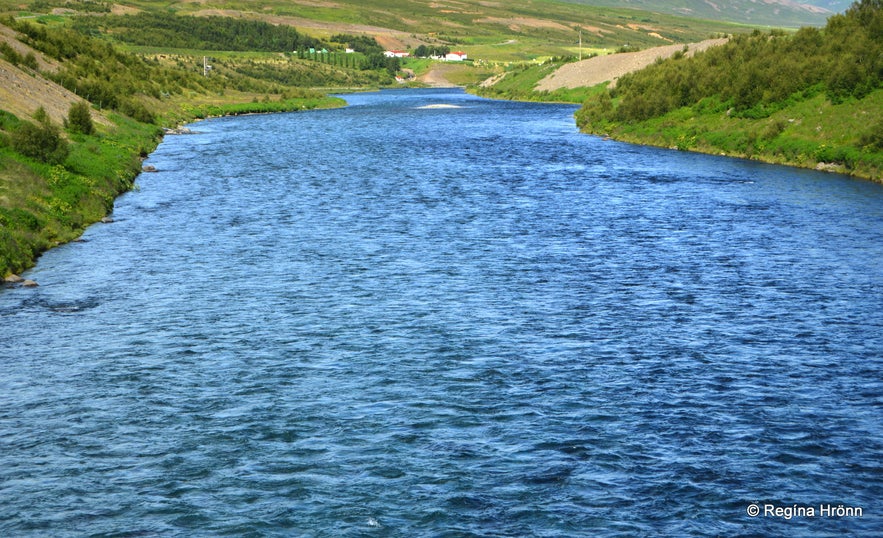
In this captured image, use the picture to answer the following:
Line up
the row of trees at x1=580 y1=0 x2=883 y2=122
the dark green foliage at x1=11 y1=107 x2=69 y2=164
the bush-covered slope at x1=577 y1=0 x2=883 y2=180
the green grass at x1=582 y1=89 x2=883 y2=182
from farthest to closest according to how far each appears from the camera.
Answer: the row of trees at x1=580 y1=0 x2=883 y2=122 < the bush-covered slope at x1=577 y1=0 x2=883 y2=180 < the green grass at x1=582 y1=89 x2=883 y2=182 < the dark green foliage at x1=11 y1=107 x2=69 y2=164

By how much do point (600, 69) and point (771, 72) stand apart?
92237mm

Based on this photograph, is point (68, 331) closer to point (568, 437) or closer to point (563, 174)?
point (568, 437)

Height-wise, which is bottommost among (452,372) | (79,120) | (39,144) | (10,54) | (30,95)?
(452,372)

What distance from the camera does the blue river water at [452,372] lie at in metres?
19.1

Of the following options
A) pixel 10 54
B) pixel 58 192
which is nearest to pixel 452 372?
pixel 58 192

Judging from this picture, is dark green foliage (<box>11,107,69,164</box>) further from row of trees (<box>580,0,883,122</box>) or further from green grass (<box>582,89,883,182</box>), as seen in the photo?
row of trees (<box>580,0,883,122</box>)

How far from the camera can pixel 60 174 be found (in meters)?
50.6

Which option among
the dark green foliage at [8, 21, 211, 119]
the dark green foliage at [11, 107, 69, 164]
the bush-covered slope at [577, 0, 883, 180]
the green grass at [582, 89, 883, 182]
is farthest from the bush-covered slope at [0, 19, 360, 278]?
the bush-covered slope at [577, 0, 883, 180]

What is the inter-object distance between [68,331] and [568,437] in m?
17.2

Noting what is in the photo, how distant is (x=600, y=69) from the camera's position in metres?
171

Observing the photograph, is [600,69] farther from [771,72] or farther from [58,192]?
[58,192]

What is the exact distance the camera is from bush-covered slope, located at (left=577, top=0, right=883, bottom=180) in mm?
68188

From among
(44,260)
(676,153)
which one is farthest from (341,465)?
(676,153)

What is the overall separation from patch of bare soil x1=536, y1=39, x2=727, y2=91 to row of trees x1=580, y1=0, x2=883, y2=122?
45.8m
